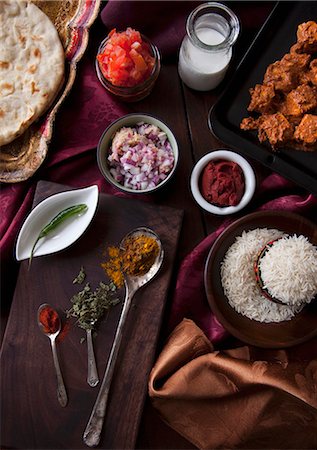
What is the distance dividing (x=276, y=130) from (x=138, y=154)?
Answer: 495 mm

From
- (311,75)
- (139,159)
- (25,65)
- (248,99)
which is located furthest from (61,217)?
(311,75)

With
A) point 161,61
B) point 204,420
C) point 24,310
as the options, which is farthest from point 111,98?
point 204,420

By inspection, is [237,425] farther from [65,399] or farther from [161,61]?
[161,61]

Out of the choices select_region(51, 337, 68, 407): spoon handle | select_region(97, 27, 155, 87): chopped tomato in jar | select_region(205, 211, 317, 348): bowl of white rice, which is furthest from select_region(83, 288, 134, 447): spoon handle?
select_region(97, 27, 155, 87): chopped tomato in jar

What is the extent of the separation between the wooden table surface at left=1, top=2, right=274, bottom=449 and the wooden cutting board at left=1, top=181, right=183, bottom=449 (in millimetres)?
88

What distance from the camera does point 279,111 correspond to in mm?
2211

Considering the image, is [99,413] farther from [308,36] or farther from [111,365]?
[308,36]

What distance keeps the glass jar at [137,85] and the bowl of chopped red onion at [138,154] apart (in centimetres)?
9

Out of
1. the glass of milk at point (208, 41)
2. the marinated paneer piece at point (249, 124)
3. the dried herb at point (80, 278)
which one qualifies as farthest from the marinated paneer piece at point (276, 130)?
the dried herb at point (80, 278)

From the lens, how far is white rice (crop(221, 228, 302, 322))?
2.08 metres

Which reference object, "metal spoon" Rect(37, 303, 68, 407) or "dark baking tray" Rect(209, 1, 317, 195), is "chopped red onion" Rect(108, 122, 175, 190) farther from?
"metal spoon" Rect(37, 303, 68, 407)

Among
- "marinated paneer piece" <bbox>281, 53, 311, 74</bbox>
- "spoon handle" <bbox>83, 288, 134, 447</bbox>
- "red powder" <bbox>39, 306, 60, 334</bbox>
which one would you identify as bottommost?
"spoon handle" <bbox>83, 288, 134, 447</bbox>

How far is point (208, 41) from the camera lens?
2189 mm

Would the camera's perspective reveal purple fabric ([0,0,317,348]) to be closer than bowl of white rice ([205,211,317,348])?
No
